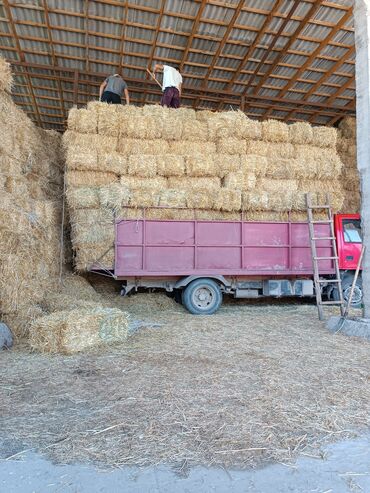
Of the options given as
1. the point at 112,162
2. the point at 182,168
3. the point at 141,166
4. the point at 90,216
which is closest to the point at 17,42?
the point at 112,162

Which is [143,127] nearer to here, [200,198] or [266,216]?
[200,198]

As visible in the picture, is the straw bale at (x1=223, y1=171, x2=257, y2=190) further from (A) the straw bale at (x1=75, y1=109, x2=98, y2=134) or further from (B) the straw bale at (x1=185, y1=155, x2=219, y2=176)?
(A) the straw bale at (x1=75, y1=109, x2=98, y2=134)

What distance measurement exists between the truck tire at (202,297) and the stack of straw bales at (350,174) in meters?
6.00

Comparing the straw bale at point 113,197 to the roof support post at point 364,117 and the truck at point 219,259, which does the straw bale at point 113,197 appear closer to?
the truck at point 219,259

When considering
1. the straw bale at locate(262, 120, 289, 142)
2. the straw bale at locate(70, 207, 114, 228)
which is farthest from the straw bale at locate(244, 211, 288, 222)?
the straw bale at locate(70, 207, 114, 228)

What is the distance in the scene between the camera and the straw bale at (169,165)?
982 cm

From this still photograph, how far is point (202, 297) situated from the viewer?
9734mm

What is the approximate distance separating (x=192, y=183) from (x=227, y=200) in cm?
92

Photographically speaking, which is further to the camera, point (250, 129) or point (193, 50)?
point (193, 50)

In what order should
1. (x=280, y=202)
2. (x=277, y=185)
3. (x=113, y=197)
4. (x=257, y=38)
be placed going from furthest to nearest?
(x=257, y=38)
(x=277, y=185)
(x=280, y=202)
(x=113, y=197)

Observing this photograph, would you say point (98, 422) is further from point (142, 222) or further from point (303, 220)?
point (303, 220)

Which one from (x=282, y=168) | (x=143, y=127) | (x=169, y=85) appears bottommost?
(x=282, y=168)

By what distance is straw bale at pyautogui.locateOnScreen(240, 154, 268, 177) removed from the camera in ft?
33.5

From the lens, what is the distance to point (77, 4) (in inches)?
418
